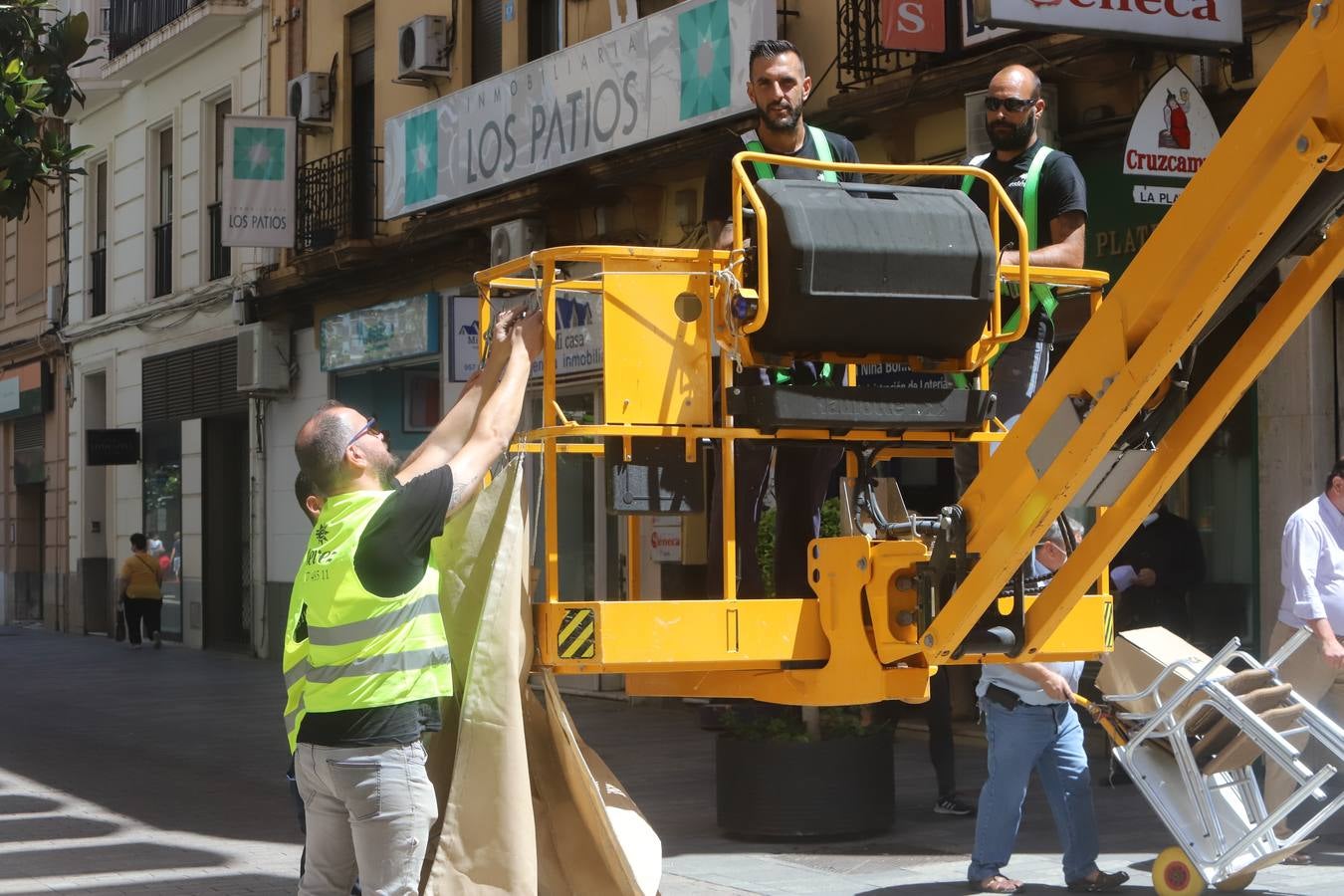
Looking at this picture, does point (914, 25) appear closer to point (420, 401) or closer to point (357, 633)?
point (357, 633)

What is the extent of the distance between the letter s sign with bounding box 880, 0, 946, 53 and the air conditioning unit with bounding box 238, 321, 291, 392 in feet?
39.5

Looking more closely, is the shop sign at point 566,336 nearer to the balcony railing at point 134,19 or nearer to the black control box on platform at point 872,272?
the black control box on platform at point 872,272

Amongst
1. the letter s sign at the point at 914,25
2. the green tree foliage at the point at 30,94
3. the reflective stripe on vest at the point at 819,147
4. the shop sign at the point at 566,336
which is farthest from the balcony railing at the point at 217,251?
the reflective stripe on vest at the point at 819,147

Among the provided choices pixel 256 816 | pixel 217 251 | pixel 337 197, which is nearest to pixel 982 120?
pixel 256 816

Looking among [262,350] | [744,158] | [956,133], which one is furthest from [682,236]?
[744,158]

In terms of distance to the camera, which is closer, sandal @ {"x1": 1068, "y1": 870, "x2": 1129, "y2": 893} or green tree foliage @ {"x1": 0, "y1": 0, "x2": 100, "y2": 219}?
sandal @ {"x1": 1068, "y1": 870, "x2": 1129, "y2": 893}

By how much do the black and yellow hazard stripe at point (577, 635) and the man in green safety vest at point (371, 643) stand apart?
1.07ft

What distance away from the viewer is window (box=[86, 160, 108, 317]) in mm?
28141

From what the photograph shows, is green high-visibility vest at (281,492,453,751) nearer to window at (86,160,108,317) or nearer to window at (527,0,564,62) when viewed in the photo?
window at (527,0,564,62)

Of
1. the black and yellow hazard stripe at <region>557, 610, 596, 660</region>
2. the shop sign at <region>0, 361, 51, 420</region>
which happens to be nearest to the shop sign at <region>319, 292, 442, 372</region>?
the shop sign at <region>0, 361, 51, 420</region>

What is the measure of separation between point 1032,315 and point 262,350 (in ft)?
58.5

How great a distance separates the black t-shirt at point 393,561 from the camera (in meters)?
4.68

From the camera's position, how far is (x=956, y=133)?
1246 cm

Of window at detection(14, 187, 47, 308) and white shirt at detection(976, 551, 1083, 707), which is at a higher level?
window at detection(14, 187, 47, 308)
